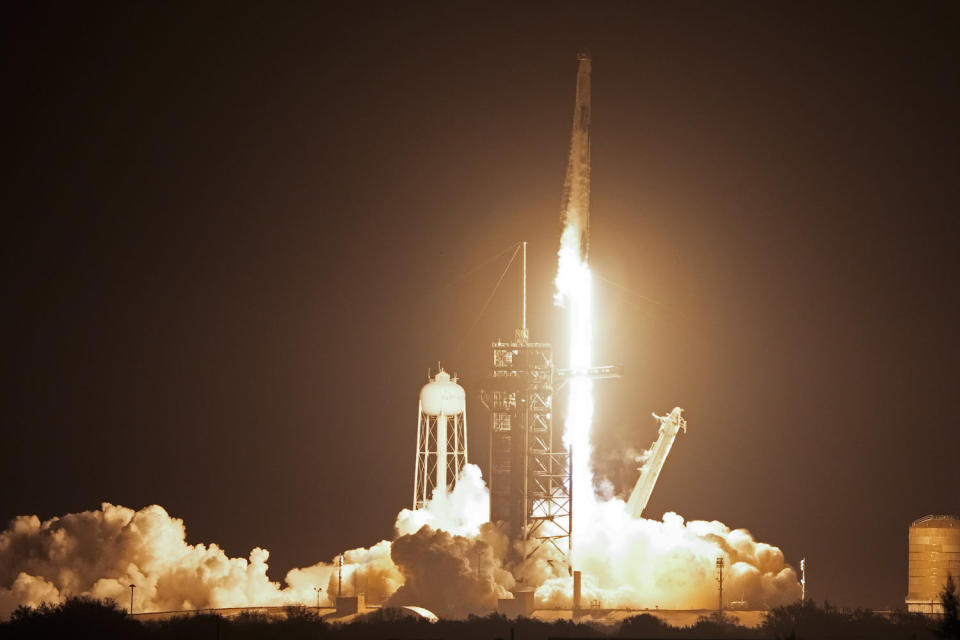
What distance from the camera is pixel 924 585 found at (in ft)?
249

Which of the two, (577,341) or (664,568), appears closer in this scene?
(664,568)

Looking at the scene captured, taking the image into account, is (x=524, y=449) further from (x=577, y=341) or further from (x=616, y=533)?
(x=577, y=341)

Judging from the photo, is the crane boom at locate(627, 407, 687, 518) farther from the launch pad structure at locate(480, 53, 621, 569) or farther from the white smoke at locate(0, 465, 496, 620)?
the white smoke at locate(0, 465, 496, 620)

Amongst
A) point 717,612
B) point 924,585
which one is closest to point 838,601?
point 924,585

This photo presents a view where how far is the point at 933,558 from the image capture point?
248 feet

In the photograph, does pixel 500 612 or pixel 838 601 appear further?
pixel 838 601

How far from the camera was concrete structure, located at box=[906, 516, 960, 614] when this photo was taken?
75.2 metres

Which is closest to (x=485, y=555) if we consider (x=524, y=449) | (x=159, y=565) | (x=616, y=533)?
(x=524, y=449)

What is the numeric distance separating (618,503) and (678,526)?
2.62 m

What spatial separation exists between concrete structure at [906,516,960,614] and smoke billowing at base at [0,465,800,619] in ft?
16.0

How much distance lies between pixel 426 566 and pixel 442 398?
40.0ft

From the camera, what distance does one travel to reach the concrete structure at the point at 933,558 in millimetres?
75250

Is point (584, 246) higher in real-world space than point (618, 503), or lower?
higher

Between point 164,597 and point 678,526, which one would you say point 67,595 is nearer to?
point 164,597
